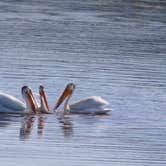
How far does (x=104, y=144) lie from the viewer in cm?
1812

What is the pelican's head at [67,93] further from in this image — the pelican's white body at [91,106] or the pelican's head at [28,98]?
the pelican's head at [28,98]

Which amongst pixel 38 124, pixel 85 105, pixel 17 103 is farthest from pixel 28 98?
pixel 38 124

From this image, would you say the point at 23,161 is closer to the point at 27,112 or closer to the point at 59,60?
the point at 27,112

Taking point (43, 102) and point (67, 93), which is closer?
point (43, 102)

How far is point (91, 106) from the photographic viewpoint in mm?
21328

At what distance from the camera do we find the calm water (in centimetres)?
1758

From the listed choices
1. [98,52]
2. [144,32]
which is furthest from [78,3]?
[98,52]

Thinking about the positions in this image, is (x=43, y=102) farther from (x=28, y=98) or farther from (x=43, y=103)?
(x=28, y=98)

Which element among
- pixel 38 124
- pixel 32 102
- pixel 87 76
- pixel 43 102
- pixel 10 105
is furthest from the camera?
pixel 87 76

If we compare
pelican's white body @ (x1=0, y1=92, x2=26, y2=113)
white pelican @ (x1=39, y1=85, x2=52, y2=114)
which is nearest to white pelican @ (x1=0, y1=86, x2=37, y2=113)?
pelican's white body @ (x1=0, y1=92, x2=26, y2=113)

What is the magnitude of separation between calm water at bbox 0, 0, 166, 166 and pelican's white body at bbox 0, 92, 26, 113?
0.25 m

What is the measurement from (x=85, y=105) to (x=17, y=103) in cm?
118

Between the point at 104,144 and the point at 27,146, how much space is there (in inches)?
46.0

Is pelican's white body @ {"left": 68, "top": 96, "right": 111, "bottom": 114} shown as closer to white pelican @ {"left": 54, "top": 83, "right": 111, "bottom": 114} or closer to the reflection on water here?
white pelican @ {"left": 54, "top": 83, "right": 111, "bottom": 114}
